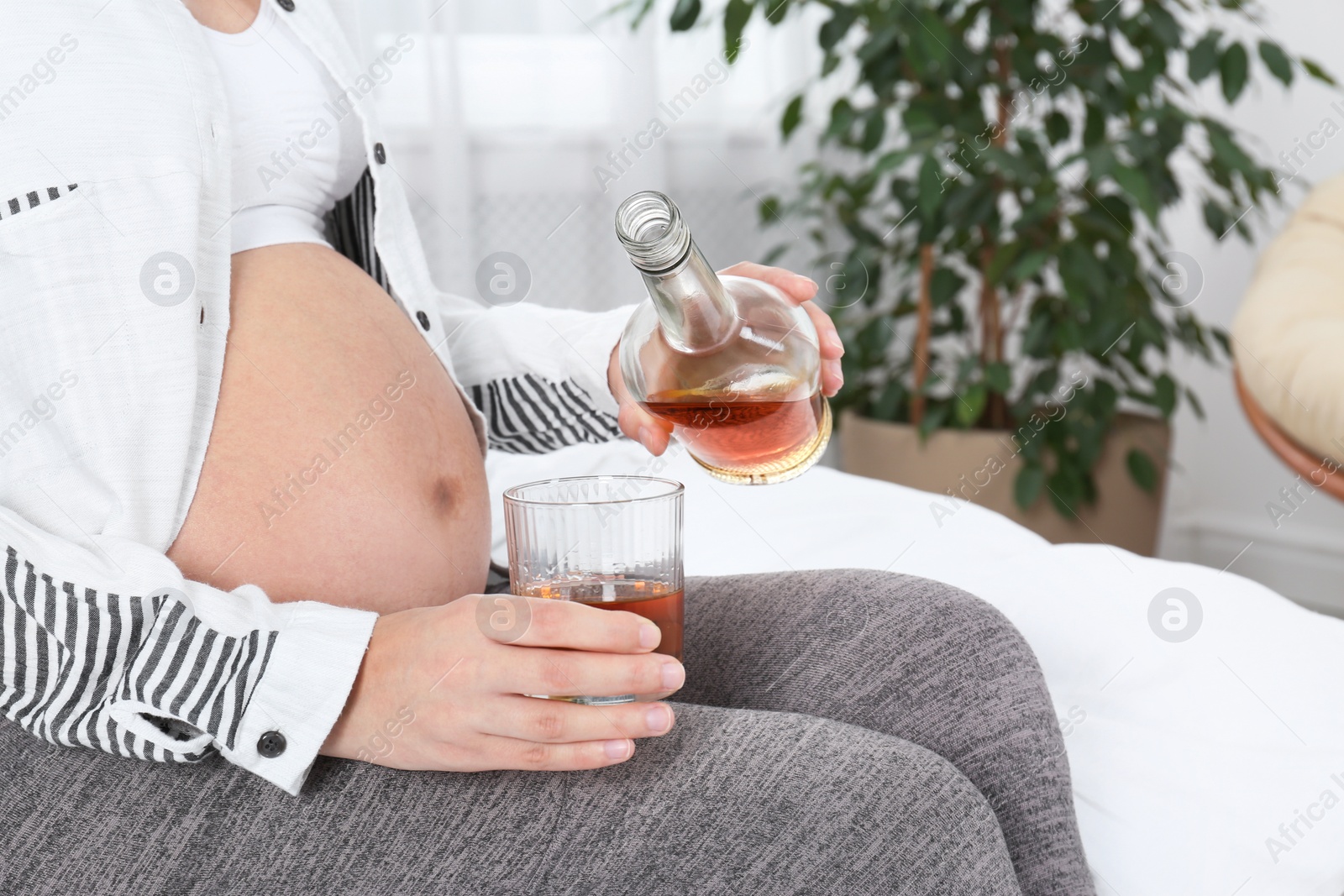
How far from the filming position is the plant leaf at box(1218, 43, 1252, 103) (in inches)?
66.1

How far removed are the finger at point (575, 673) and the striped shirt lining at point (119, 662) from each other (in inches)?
4.7

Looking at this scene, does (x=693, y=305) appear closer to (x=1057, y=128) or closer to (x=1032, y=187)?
(x=1032, y=187)

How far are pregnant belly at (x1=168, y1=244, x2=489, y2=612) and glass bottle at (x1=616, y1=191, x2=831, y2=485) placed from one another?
5.8 inches

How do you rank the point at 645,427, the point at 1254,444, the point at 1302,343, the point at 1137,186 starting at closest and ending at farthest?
the point at 645,427, the point at 1302,343, the point at 1137,186, the point at 1254,444

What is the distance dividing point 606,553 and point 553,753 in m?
0.09

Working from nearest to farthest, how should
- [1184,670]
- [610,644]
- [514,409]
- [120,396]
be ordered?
1. [610,644]
2. [120,396]
3. [1184,670]
4. [514,409]

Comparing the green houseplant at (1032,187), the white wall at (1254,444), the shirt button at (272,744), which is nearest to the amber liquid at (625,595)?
the shirt button at (272,744)

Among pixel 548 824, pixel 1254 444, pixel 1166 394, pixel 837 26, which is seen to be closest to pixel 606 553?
pixel 548 824

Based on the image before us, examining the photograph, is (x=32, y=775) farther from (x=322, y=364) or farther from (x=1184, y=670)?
(x=1184, y=670)

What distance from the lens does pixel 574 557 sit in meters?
0.49

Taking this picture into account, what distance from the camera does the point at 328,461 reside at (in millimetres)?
628

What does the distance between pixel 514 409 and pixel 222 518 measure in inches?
13.0

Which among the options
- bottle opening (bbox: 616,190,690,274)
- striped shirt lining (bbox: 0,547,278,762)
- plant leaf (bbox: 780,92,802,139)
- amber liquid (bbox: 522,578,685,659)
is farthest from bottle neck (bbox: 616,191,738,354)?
plant leaf (bbox: 780,92,802,139)

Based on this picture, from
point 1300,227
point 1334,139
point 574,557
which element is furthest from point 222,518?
point 1334,139
